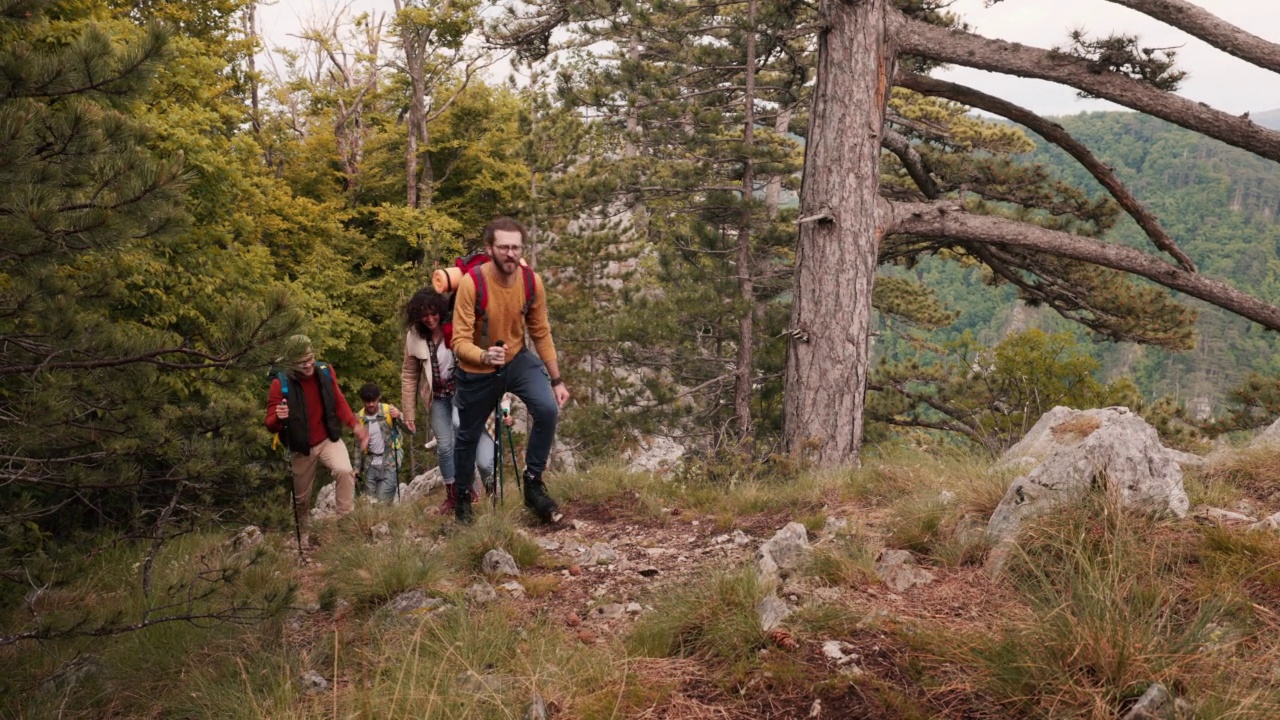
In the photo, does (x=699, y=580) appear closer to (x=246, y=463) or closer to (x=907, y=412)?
(x=246, y=463)

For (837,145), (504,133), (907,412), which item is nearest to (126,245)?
(837,145)

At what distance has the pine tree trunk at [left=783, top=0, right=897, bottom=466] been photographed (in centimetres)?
727

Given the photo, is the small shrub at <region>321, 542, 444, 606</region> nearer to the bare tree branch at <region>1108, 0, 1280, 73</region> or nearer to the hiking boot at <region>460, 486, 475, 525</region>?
the hiking boot at <region>460, 486, 475, 525</region>

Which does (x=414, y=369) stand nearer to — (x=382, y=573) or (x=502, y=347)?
(x=502, y=347)

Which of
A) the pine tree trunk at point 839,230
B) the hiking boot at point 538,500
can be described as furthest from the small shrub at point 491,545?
the pine tree trunk at point 839,230

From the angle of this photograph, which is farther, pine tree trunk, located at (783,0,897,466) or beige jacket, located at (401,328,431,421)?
pine tree trunk, located at (783,0,897,466)

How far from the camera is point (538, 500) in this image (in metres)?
5.58

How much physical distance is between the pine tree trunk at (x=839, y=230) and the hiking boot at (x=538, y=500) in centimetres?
254

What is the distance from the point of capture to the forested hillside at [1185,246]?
275ft

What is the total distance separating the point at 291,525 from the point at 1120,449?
14.6 feet

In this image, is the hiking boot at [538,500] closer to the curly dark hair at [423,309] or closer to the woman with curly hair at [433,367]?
the woman with curly hair at [433,367]

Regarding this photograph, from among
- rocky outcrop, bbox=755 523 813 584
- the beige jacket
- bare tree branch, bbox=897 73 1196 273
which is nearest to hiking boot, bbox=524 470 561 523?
the beige jacket

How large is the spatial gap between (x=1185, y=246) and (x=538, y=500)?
134m

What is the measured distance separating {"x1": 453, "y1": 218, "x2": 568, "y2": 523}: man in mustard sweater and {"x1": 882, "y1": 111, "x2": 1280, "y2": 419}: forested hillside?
155ft
